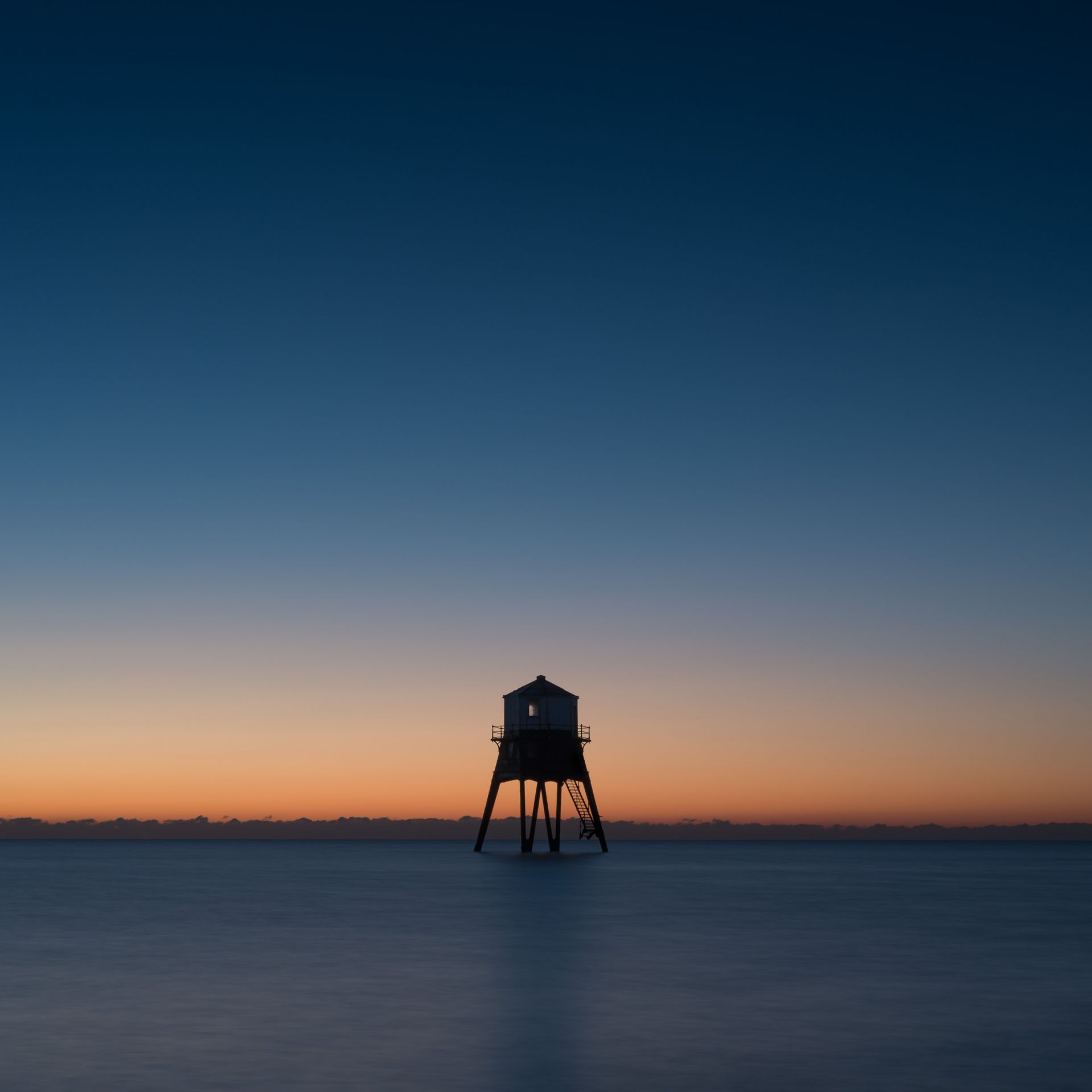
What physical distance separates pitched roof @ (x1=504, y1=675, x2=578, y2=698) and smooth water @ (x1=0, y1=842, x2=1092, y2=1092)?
1238cm

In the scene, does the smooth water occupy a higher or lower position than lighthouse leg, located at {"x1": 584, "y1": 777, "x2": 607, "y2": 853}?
lower

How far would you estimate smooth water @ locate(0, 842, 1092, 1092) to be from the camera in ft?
54.1

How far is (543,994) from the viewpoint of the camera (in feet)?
78.4

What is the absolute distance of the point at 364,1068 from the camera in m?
16.5

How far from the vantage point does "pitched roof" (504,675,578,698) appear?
210ft

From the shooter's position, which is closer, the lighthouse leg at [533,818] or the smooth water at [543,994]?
the smooth water at [543,994]

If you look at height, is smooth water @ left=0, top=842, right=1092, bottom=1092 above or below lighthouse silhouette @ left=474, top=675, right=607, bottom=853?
below

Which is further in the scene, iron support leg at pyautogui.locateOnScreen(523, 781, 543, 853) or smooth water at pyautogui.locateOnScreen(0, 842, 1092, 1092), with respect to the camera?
iron support leg at pyautogui.locateOnScreen(523, 781, 543, 853)

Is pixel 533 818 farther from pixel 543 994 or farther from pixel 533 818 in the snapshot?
pixel 543 994

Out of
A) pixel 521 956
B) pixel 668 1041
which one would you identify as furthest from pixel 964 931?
pixel 668 1041

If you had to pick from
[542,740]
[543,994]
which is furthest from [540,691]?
A: [543,994]

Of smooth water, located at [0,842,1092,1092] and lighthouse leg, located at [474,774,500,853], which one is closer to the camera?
smooth water, located at [0,842,1092,1092]

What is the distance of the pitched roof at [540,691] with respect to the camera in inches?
2520

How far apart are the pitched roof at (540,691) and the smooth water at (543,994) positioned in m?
12.4
